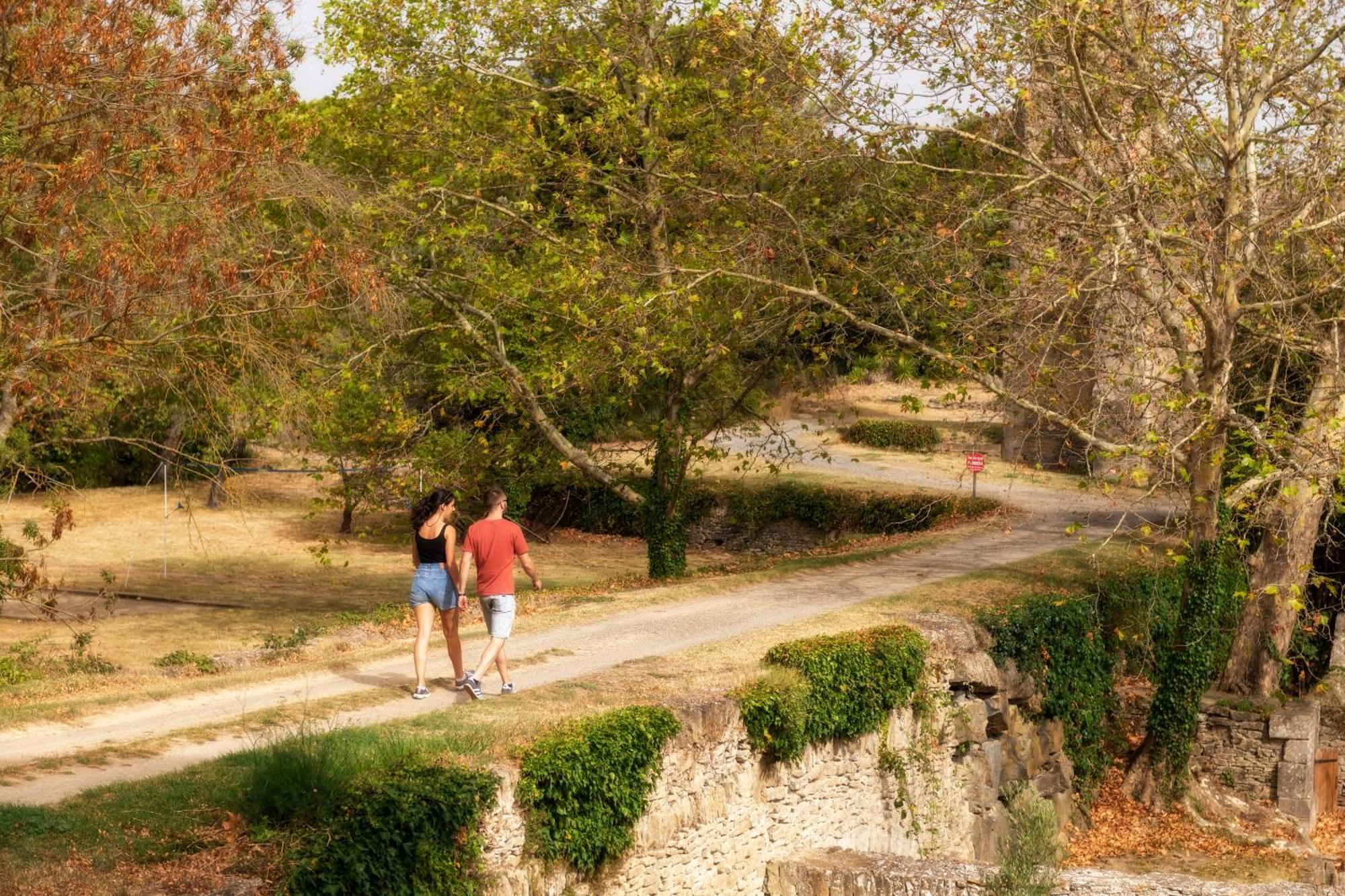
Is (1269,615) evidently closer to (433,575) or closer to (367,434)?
(433,575)

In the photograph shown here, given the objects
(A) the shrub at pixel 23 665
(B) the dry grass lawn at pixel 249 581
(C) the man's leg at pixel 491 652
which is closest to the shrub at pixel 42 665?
(A) the shrub at pixel 23 665

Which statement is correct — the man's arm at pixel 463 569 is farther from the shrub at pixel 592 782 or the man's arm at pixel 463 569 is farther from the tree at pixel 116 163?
the tree at pixel 116 163

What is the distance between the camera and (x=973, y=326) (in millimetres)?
16719

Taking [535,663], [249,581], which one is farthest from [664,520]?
[249,581]

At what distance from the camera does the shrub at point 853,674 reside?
486 inches

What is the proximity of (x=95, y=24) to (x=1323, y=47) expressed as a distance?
11.9 m

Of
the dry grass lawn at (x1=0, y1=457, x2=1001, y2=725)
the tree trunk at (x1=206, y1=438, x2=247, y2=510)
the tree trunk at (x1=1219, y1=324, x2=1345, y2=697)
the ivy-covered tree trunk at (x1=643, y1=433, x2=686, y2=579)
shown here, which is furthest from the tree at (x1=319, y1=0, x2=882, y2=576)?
the tree trunk at (x1=1219, y1=324, x2=1345, y2=697)

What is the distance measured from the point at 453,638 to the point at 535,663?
188 centimetres

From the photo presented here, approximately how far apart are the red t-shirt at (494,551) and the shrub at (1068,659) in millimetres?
6666

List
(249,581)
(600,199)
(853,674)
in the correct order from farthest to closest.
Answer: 1. (249,581)
2. (600,199)
3. (853,674)

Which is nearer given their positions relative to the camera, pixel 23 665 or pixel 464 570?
pixel 464 570

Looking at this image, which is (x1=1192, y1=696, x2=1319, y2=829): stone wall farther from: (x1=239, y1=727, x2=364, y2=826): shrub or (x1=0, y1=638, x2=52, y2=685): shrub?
(x1=0, y1=638, x2=52, y2=685): shrub

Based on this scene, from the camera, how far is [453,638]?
38.2 feet

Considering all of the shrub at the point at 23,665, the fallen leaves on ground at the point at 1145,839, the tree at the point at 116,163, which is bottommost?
the fallen leaves on ground at the point at 1145,839
